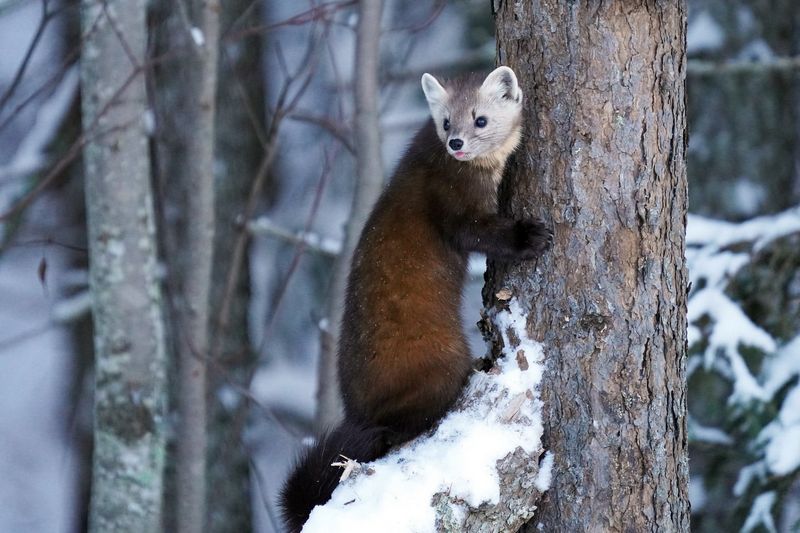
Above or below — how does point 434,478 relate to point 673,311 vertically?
below

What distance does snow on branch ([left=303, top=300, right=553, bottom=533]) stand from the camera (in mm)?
2826

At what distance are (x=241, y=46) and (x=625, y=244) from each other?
4672 millimetres

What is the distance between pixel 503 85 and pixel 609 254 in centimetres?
63

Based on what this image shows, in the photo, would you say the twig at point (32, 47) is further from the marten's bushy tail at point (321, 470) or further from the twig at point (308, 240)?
the marten's bushy tail at point (321, 470)

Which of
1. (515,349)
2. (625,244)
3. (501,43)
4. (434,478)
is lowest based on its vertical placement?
(434,478)

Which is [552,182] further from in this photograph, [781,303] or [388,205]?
[781,303]

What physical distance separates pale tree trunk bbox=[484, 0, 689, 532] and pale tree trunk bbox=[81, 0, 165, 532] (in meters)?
2.07

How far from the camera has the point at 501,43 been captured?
10.6ft

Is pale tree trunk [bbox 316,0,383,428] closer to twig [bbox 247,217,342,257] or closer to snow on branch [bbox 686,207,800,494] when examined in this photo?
twig [bbox 247,217,342,257]

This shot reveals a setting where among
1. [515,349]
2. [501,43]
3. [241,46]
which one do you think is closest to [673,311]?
[515,349]

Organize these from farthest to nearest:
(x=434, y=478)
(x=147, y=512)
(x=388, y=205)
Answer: (x=147, y=512), (x=388, y=205), (x=434, y=478)

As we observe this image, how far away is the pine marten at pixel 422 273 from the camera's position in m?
3.16

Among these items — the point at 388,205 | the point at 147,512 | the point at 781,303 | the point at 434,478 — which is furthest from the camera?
the point at 781,303

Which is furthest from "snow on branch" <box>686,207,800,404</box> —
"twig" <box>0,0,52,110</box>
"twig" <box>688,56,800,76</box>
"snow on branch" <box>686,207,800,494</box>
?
"twig" <box>0,0,52,110</box>
